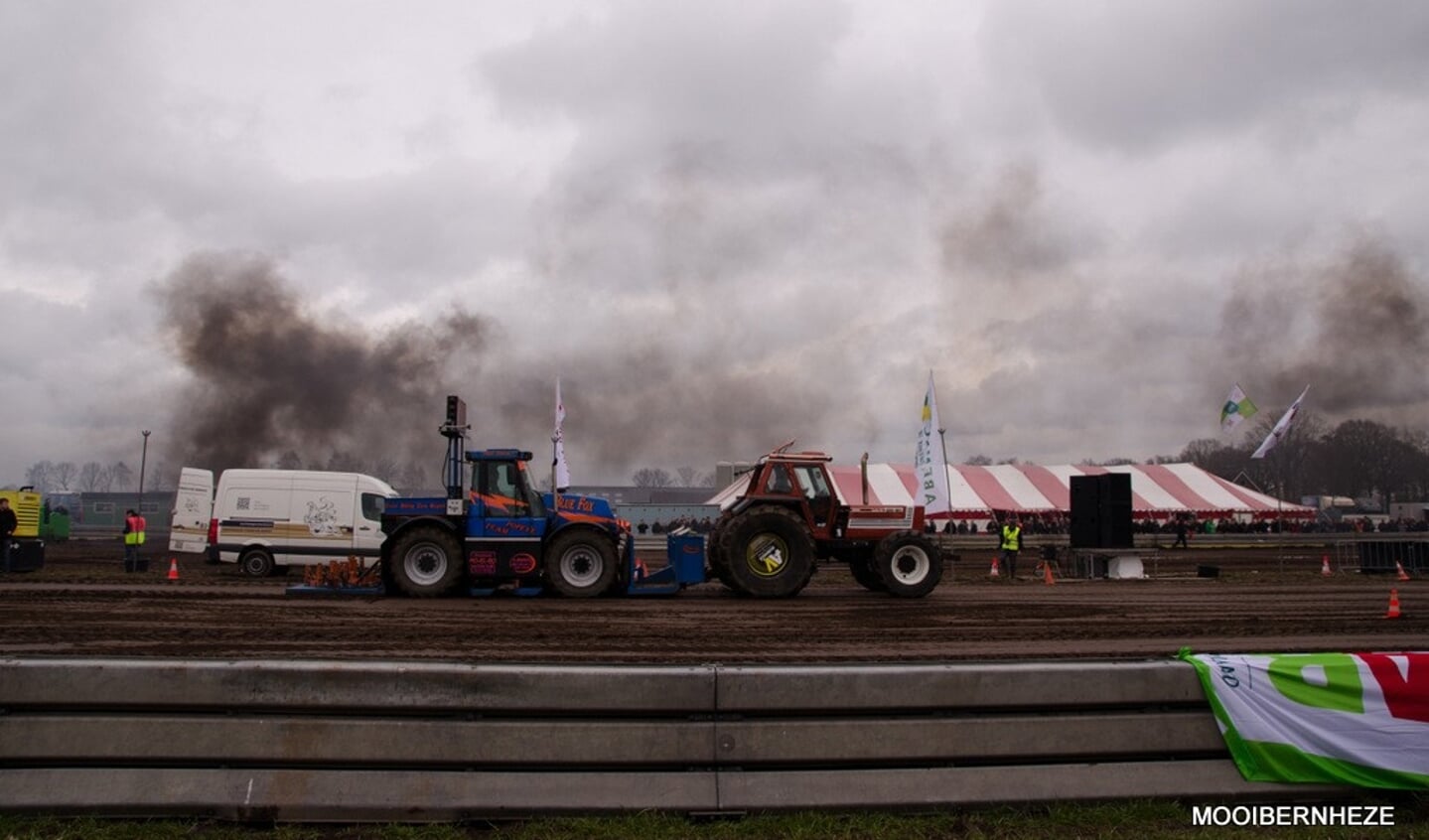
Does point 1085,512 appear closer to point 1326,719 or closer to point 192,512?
point 1326,719

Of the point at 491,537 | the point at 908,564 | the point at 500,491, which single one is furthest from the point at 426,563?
the point at 908,564

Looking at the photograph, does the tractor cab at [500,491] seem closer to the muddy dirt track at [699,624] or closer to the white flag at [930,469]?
the muddy dirt track at [699,624]

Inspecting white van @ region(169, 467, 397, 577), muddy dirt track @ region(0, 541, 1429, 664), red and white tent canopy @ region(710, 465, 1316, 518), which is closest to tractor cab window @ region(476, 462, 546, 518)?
muddy dirt track @ region(0, 541, 1429, 664)

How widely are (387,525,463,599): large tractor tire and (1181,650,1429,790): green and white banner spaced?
12607 millimetres

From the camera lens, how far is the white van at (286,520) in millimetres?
20734

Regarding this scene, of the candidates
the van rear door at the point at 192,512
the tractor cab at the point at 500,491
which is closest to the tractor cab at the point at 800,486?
the tractor cab at the point at 500,491

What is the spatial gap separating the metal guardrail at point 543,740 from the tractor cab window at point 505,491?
1145cm

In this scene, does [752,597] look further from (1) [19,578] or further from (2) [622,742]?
(1) [19,578]

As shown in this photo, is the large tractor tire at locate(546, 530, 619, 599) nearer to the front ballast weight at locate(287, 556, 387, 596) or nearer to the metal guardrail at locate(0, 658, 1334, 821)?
the front ballast weight at locate(287, 556, 387, 596)

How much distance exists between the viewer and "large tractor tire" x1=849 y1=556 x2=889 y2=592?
1636 centimetres

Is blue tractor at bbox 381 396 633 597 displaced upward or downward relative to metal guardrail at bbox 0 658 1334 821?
upward

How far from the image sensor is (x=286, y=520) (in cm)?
2081

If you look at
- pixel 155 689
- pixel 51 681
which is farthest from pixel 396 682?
pixel 51 681

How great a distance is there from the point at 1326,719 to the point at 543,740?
347 cm
